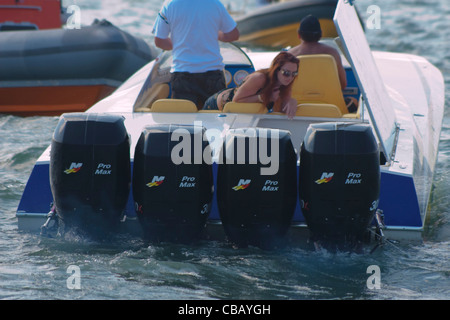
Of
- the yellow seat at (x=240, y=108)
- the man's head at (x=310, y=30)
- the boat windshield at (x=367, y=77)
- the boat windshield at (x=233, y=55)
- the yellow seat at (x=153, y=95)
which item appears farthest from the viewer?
the boat windshield at (x=233, y=55)

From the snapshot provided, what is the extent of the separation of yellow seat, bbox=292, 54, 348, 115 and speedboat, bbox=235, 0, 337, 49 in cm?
575

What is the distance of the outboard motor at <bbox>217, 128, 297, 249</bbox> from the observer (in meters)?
3.30

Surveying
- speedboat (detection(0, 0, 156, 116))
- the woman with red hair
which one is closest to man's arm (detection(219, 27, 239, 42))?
the woman with red hair

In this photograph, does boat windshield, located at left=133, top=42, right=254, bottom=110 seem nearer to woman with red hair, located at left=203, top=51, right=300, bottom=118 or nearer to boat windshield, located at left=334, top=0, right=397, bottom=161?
woman with red hair, located at left=203, top=51, right=300, bottom=118

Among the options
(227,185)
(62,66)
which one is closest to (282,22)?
(62,66)

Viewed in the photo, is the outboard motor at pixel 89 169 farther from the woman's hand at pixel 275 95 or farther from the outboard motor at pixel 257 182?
the woman's hand at pixel 275 95

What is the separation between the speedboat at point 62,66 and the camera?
25.1 ft

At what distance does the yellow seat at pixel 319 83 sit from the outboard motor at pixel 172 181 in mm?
1725

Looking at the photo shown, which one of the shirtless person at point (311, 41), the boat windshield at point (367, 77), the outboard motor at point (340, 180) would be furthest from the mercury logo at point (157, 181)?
the shirtless person at point (311, 41)

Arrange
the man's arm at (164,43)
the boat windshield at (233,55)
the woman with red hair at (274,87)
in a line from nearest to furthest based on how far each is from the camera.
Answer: the woman with red hair at (274,87) → the man's arm at (164,43) → the boat windshield at (233,55)

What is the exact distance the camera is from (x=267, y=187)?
330cm

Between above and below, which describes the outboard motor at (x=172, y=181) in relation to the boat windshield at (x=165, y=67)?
below

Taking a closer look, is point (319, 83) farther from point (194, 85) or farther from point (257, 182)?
point (257, 182)
